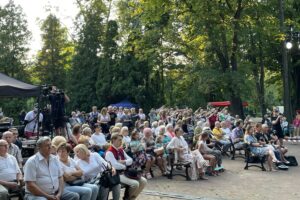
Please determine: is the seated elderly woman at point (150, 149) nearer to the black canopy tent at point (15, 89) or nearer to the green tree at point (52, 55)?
the black canopy tent at point (15, 89)

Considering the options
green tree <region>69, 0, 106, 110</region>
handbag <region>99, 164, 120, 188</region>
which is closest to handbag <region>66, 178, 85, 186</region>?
handbag <region>99, 164, 120, 188</region>

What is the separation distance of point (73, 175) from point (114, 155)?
4.36 feet

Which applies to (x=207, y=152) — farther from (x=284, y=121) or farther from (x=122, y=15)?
(x=122, y=15)

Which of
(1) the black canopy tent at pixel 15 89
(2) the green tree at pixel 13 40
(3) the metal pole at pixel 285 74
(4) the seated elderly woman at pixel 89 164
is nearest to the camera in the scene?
(4) the seated elderly woman at pixel 89 164

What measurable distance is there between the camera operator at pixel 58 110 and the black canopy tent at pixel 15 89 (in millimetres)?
416

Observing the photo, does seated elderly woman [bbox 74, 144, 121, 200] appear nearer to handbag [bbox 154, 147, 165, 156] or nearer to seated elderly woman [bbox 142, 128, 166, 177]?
seated elderly woman [bbox 142, 128, 166, 177]

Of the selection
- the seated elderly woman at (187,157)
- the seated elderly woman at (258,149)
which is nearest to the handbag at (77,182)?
the seated elderly woman at (187,157)

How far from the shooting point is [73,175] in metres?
6.45

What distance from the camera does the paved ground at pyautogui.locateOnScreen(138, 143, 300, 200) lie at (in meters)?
8.91

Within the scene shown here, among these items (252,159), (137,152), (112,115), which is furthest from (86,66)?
(137,152)

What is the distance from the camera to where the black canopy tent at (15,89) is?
1022 centimetres

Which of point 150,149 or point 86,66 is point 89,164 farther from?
point 86,66

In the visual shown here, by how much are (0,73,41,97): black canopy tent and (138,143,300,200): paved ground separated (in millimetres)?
3737

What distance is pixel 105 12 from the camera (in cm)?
4266
